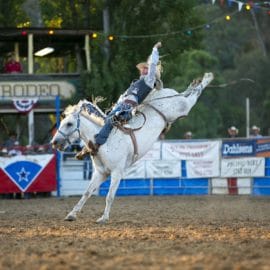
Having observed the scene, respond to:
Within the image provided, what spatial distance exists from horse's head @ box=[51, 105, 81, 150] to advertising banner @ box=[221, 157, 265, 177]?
8.39m

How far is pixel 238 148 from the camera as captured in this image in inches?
782

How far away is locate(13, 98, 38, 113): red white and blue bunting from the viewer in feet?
77.2

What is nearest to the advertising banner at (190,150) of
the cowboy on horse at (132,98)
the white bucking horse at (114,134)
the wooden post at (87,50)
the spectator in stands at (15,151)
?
the spectator in stands at (15,151)

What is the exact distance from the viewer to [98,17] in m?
27.3

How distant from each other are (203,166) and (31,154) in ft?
14.7

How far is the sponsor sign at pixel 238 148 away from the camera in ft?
64.4

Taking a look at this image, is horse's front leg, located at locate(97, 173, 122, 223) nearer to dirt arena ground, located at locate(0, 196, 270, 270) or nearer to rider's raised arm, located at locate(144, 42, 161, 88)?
dirt arena ground, located at locate(0, 196, 270, 270)

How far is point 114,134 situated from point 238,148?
8.55 metres

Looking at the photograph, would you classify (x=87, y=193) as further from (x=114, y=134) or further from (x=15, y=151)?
(x=15, y=151)

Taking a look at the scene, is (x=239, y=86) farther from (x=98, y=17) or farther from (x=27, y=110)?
(x=27, y=110)

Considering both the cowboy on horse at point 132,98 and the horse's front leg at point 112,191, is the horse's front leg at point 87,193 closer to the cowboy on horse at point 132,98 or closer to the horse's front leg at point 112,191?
the horse's front leg at point 112,191

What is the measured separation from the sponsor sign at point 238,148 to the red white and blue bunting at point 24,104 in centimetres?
646

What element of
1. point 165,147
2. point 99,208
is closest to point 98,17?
point 165,147

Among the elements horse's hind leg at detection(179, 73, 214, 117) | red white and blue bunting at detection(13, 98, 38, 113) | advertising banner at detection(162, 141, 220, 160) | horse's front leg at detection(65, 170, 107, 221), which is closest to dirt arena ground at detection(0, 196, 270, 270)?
horse's front leg at detection(65, 170, 107, 221)
